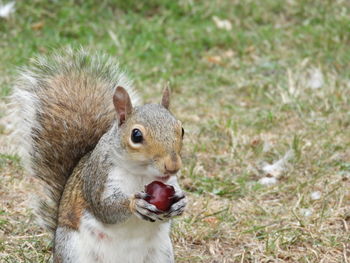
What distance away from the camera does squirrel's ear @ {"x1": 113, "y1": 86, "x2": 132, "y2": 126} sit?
230 centimetres

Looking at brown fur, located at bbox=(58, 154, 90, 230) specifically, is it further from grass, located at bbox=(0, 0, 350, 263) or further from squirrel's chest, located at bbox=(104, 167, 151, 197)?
grass, located at bbox=(0, 0, 350, 263)

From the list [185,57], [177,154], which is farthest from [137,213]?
[185,57]

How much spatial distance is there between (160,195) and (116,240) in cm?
23

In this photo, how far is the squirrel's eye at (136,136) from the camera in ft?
7.05

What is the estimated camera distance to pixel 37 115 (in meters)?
2.64

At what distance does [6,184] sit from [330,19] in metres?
3.28

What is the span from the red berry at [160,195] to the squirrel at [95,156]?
0.02m

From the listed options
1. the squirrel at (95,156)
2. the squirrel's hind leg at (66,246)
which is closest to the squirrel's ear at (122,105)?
the squirrel at (95,156)

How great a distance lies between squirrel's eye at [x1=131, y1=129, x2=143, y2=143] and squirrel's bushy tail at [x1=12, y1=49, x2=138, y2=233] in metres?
0.49

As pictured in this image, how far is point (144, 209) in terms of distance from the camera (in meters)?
2.18

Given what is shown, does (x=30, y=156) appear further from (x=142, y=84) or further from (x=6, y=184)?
(x=142, y=84)

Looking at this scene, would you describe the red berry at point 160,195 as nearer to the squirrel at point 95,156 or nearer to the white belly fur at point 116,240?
the squirrel at point 95,156

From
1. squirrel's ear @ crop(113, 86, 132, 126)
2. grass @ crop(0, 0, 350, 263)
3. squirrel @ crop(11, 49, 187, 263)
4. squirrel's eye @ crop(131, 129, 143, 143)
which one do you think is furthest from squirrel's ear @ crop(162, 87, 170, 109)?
grass @ crop(0, 0, 350, 263)

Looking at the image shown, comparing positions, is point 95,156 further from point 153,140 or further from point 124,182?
point 153,140
